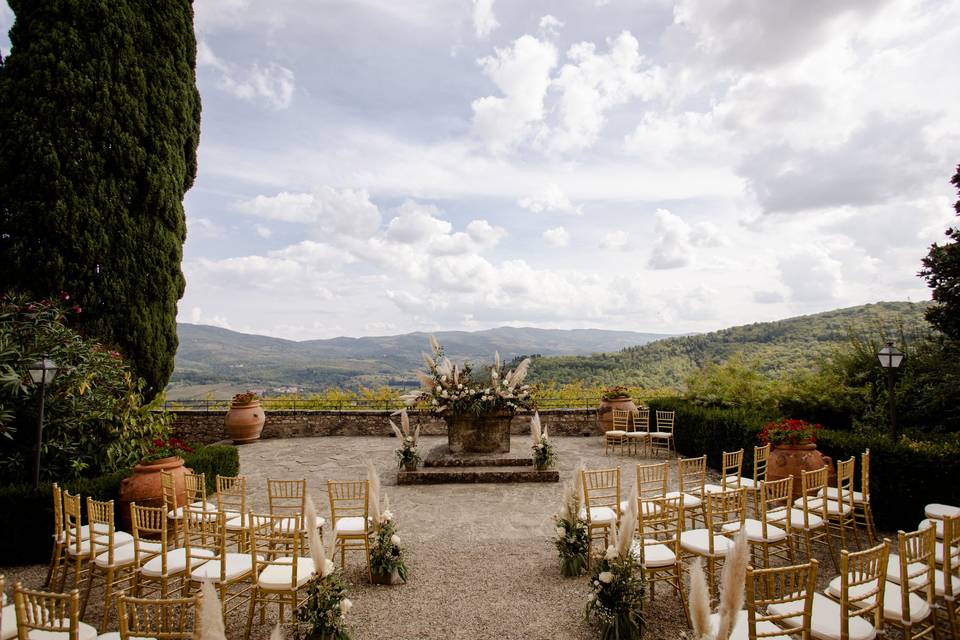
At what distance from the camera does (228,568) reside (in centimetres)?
432

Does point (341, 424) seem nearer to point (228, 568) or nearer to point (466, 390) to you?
point (466, 390)

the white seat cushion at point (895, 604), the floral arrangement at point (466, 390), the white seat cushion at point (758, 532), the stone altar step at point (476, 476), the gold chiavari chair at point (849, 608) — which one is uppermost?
the floral arrangement at point (466, 390)

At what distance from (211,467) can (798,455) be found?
8.93 meters

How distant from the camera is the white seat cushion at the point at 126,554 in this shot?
4527 mm

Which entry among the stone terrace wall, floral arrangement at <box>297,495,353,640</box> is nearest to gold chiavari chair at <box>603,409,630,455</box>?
the stone terrace wall

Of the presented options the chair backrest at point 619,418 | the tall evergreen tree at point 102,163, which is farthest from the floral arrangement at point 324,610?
the chair backrest at point 619,418

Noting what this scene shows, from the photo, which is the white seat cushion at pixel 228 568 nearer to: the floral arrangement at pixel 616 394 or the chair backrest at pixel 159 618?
the chair backrest at pixel 159 618

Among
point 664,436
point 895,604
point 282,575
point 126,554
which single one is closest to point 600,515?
point 895,604

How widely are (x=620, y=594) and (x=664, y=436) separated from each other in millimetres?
8753

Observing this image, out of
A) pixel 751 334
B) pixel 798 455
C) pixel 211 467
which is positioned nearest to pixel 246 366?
pixel 751 334

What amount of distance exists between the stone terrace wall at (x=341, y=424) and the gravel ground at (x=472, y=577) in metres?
4.99

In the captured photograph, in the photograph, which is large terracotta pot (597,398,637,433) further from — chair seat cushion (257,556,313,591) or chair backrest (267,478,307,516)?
chair seat cushion (257,556,313,591)

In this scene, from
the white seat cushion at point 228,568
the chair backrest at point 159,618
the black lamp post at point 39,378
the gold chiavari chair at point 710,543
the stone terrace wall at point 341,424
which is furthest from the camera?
the stone terrace wall at point 341,424

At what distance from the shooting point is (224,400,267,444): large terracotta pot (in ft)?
44.9
